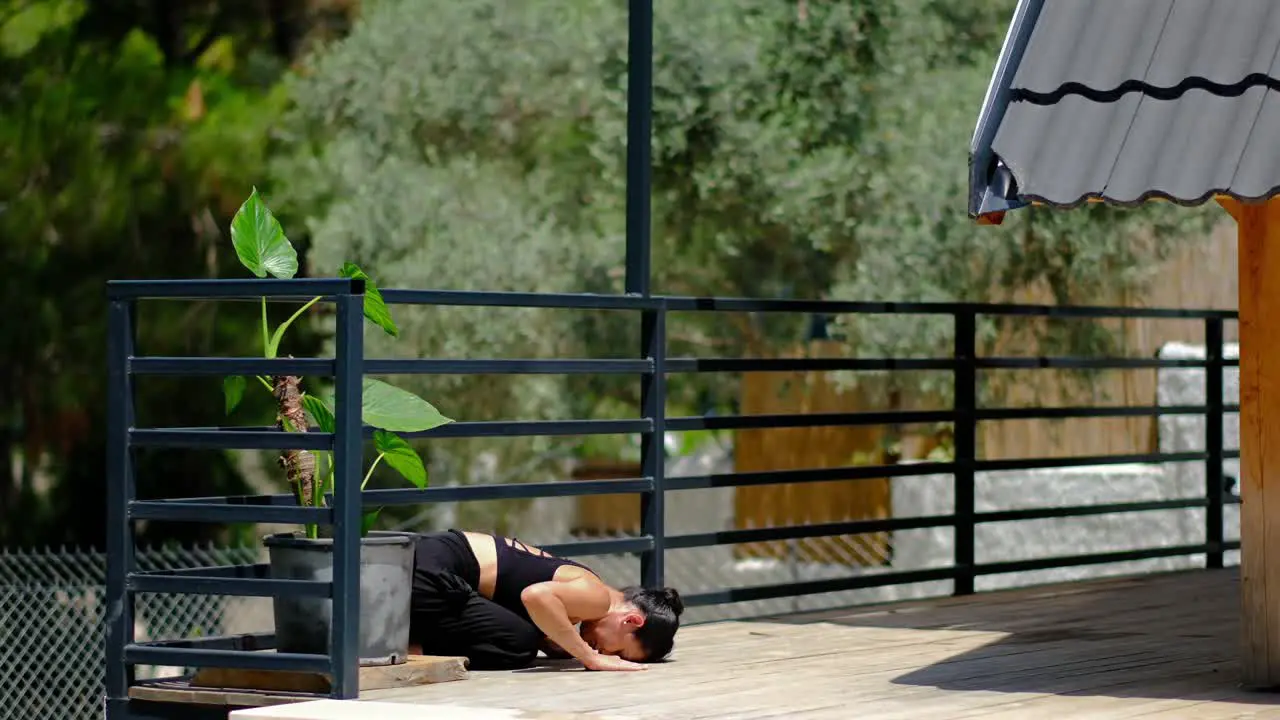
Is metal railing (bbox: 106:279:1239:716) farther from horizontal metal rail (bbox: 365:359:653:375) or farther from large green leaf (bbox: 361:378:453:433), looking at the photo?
large green leaf (bbox: 361:378:453:433)

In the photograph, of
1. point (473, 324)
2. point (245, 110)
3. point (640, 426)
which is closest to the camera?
point (640, 426)

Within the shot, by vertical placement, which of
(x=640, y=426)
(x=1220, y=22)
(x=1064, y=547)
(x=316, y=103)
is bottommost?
(x=1064, y=547)

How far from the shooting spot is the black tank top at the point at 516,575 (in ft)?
23.9

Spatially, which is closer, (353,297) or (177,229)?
(353,297)

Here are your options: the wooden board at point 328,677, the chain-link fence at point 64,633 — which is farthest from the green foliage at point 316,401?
the chain-link fence at point 64,633

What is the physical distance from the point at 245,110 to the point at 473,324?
5.18 m

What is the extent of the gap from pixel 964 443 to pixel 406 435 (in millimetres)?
3630

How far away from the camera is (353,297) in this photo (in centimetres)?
633

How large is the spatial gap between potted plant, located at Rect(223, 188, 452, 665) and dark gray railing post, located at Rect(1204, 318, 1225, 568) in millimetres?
6285

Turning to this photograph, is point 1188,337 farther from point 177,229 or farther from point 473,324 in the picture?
point 177,229

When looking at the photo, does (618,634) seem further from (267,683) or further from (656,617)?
(267,683)

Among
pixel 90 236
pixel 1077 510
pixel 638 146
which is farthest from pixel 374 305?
pixel 90 236

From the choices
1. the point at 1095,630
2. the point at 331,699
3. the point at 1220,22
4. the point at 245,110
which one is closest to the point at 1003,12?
the point at 245,110

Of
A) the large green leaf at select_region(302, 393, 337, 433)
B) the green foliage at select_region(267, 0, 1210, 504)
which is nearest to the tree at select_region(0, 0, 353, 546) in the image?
the green foliage at select_region(267, 0, 1210, 504)
